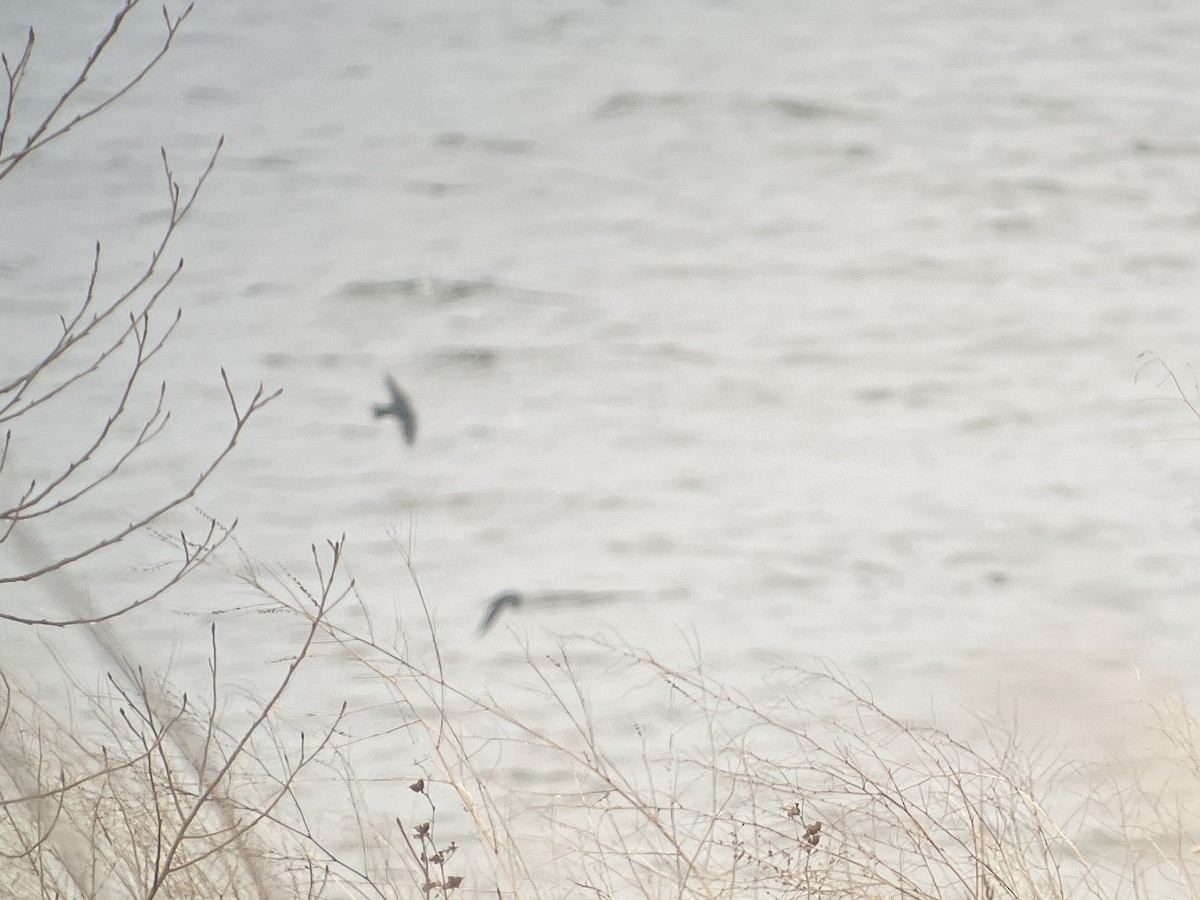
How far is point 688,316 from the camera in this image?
70.8 inches

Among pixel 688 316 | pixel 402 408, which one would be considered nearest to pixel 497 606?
pixel 402 408

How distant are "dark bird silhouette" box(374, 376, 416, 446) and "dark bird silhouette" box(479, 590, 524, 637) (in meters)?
0.31

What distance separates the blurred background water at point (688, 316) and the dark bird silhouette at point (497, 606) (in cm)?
2

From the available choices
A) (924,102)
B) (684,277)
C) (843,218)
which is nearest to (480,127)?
(684,277)

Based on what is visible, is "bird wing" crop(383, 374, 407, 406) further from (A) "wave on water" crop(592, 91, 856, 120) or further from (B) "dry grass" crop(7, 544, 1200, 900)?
(A) "wave on water" crop(592, 91, 856, 120)

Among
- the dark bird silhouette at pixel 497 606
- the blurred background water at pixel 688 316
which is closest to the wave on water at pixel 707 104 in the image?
the blurred background water at pixel 688 316

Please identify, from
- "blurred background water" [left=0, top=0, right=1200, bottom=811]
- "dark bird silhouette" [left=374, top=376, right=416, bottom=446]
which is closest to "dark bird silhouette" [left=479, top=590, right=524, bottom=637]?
"blurred background water" [left=0, top=0, right=1200, bottom=811]

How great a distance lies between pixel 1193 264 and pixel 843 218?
23.9 inches

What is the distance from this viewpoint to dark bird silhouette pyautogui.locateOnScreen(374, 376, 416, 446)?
70.3 inches

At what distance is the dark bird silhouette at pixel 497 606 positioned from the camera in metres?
1.77

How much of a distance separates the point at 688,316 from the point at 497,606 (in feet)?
1.96

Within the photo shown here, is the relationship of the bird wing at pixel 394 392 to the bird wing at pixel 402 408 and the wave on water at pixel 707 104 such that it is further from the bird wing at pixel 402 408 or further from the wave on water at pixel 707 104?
the wave on water at pixel 707 104

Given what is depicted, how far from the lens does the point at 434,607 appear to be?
177 centimetres

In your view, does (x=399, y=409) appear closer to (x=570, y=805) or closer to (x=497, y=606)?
(x=497, y=606)
